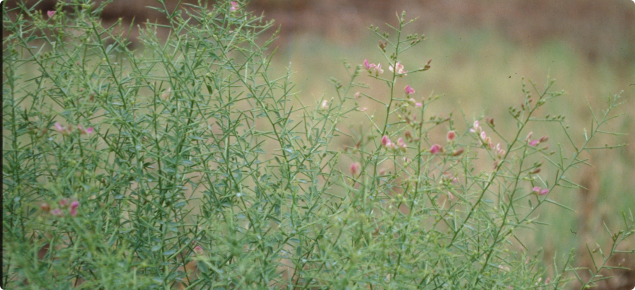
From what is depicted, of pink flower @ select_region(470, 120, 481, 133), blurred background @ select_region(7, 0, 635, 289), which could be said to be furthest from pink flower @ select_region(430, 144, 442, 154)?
blurred background @ select_region(7, 0, 635, 289)

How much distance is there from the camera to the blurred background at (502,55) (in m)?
2.01

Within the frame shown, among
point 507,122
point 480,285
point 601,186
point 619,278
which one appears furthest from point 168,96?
point 507,122

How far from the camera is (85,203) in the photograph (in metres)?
0.61

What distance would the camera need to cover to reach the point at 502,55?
8.55ft

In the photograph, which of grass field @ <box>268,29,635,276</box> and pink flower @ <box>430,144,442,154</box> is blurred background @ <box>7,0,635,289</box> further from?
pink flower @ <box>430,144,442,154</box>

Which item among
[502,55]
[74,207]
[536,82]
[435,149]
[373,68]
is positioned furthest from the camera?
[502,55]

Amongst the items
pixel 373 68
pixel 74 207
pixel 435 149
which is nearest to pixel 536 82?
pixel 373 68

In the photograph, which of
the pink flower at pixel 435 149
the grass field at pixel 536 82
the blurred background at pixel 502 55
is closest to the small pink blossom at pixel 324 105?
the pink flower at pixel 435 149

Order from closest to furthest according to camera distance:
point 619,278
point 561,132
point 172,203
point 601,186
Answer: point 172,203 < point 619,278 < point 601,186 < point 561,132

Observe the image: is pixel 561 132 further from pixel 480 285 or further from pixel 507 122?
pixel 480 285

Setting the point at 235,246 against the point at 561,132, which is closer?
the point at 235,246

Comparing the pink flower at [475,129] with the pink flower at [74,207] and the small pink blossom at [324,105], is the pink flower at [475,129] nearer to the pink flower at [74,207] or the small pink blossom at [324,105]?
the small pink blossom at [324,105]

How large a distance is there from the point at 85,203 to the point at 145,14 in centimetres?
220

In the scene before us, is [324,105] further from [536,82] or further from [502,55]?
[502,55]
